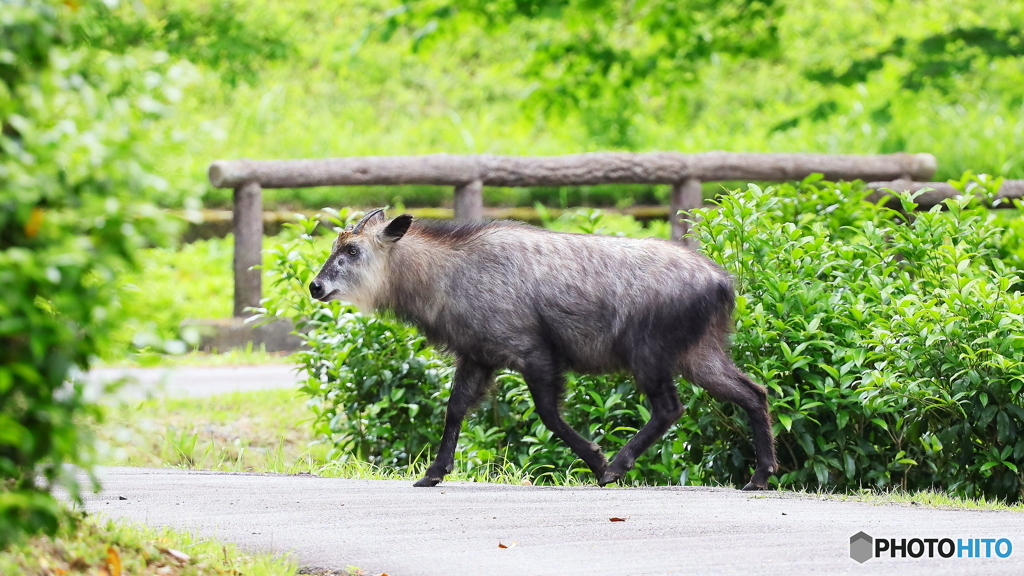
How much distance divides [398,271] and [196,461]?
6.09ft

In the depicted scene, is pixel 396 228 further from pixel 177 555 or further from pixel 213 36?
pixel 213 36

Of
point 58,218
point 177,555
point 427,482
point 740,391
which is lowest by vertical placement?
point 427,482

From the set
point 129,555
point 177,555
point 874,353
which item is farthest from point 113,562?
point 874,353

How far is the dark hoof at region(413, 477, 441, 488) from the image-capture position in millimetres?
4801

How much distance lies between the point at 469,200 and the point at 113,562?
5.94 m

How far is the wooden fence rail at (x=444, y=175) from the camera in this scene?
8547 millimetres

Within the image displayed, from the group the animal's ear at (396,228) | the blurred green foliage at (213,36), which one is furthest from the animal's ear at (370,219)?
the blurred green foliage at (213,36)

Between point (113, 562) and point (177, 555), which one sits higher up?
point (113, 562)

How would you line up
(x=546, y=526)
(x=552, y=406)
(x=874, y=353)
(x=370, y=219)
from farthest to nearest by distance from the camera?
(x=370, y=219) → (x=552, y=406) → (x=874, y=353) → (x=546, y=526)

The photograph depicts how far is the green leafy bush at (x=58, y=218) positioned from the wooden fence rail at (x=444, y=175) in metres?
5.96

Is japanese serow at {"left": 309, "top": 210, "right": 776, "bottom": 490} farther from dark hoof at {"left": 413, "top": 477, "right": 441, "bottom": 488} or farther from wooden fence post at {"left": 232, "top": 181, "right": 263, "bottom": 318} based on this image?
wooden fence post at {"left": 232, "top": 181, "right": 263, "bottom": 318}

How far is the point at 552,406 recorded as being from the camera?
4965 mm

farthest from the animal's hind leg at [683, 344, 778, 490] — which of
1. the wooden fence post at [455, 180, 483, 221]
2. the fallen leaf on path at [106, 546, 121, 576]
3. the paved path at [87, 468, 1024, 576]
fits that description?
the wooden fence post at [455, 180, 483, 221]

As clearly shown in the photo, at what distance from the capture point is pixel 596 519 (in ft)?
12.7
